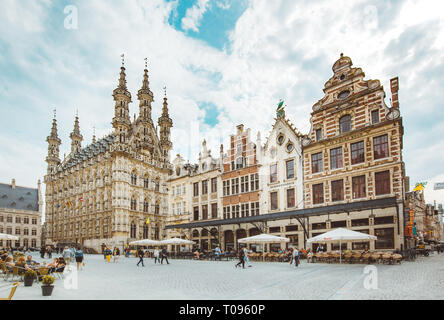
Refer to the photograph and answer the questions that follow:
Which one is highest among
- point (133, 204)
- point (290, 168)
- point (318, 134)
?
point (318, 134)

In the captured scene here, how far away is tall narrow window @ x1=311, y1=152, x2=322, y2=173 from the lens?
3206cm

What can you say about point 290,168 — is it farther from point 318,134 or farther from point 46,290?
point 46,290

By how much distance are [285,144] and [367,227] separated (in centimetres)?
1191

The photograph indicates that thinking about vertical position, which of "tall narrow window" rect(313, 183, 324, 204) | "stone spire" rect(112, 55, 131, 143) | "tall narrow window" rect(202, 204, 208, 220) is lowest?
"tall narrow window" rect(202, 204, 208, 220)

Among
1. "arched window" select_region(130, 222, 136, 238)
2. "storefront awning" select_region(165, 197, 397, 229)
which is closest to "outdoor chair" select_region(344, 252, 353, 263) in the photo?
"storefront awning" select_region(165, 197, 397, 229)

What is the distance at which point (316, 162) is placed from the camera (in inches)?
1273

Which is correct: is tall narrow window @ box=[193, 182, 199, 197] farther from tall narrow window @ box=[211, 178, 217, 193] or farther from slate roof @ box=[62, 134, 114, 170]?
slate roof @ box=[62, 134, 114, 170]

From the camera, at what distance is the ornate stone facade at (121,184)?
59.4 meters

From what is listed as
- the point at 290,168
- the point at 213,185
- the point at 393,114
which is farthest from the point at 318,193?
the point at 213,185

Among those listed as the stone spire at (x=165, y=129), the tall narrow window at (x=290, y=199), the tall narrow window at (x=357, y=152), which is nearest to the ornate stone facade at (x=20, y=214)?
the stone spire at (x=165, y=129)

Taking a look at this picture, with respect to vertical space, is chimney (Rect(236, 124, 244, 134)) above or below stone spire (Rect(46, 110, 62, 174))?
below

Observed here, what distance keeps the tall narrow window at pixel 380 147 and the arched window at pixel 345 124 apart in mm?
2923

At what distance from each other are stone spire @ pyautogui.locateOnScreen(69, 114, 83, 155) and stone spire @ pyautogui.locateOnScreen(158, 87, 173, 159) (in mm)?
31099

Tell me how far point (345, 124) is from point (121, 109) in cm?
4374
